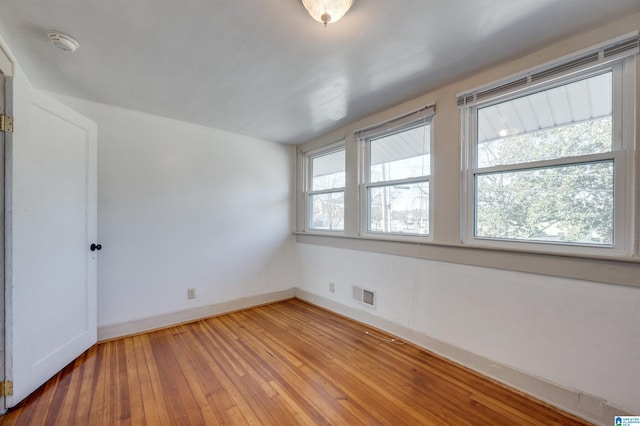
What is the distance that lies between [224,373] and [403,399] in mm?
1339

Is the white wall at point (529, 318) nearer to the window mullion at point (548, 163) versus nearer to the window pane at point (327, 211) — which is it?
the window mullion at point (548, 163)

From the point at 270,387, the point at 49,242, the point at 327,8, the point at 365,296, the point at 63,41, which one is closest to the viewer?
the point at 327,8

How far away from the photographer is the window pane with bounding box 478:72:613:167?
5.37 feet

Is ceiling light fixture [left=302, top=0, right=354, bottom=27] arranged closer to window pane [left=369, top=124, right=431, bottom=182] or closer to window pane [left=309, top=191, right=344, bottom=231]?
window pane [left=369, top=124, right=431, bottom=182]

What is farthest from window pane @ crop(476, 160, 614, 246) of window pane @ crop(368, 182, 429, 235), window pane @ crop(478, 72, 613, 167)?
window pane @ crop(368, 182, 429, 235)

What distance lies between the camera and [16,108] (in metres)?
1.70

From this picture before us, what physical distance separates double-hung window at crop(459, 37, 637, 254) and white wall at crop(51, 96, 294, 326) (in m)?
2.56

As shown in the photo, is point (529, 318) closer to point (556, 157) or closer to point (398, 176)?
point (556, 157)

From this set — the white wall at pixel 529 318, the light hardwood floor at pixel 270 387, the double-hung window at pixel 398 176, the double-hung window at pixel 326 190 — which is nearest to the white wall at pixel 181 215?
the double-hung window at pixel 326 190

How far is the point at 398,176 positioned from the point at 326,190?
1131 mm

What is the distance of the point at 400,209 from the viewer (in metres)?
2.75

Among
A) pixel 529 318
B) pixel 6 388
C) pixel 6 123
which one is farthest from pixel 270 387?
pixel 6 123

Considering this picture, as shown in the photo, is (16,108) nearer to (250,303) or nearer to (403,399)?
(250,303)

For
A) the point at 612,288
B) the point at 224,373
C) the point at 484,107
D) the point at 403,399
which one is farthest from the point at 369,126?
the point at 224,373
